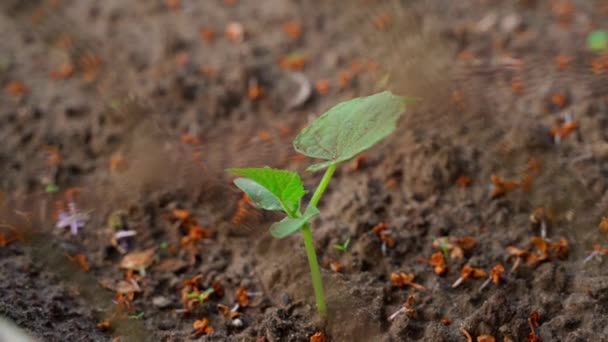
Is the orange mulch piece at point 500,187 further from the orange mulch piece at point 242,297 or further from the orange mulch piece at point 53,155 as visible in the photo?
the orange mulch piece at point 53,155

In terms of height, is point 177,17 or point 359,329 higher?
point 177,17

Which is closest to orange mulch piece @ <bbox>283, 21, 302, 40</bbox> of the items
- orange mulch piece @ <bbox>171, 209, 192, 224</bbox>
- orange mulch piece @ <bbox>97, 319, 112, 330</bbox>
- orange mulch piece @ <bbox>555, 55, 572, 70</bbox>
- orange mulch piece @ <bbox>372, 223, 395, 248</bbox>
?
orange mulch piece @ <bbox>555, 55, 572, 70</bbox>

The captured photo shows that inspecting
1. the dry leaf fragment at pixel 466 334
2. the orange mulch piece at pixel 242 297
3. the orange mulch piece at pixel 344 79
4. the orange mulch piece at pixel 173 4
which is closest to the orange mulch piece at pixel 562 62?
the orange mulch piece at pixel 344 79

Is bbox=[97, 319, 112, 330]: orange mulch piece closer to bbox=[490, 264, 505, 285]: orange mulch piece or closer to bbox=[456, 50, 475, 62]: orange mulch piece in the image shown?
bbox=[490, 264, 505, 285]: orange mulch piece

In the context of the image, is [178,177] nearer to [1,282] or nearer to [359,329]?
[1,282]

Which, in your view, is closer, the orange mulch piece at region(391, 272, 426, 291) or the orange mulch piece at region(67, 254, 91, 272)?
the orange mulch piece at region(391, 272, 426, 291)

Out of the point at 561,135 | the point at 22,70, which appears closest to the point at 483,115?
the point at 561,135
